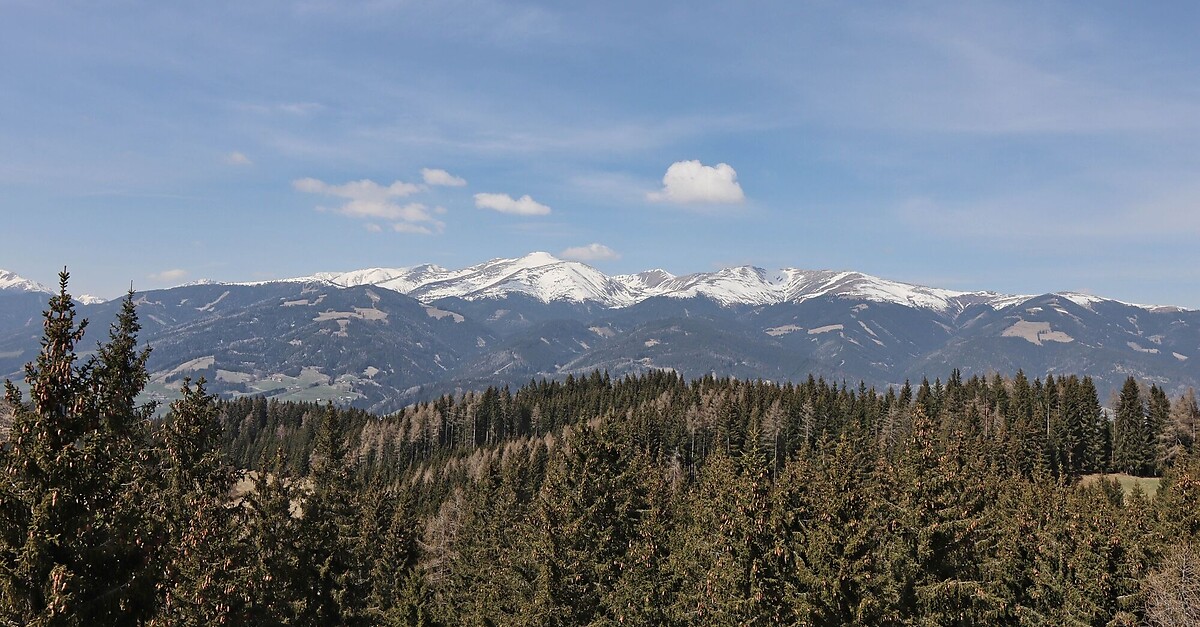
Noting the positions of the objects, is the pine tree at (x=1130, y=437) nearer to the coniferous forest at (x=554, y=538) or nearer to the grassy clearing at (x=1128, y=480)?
the grassy clearing at (x=1128, y=480)

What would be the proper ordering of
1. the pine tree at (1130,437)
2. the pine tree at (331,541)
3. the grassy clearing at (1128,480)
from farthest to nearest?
the pine tree at (1130,437)
the grassy clearing at (1128,480)
the pine tree at (331,541)

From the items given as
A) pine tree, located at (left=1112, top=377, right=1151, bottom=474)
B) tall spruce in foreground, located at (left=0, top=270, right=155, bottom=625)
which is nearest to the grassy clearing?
pine tree, located at (left=1112, top=377, right=1151, bottom=474)

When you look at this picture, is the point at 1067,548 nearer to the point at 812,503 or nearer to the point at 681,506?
the point at 812,503

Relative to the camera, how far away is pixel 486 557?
61.5 m

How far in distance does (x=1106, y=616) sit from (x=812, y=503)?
62.8 feet

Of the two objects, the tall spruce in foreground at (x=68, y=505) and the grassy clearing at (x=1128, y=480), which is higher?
the tall spruce in foreground at (x=68, y=505)

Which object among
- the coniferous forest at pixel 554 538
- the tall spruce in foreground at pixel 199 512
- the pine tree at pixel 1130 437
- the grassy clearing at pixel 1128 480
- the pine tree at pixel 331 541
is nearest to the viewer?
the coniferous forest at pixel 554 538

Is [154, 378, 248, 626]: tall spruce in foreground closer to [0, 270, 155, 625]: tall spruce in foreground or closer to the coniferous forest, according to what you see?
the coniferous forest

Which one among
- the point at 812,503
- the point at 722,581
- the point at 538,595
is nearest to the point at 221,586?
the point at 538,595

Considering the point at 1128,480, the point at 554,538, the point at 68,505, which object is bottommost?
the point at 1128,480

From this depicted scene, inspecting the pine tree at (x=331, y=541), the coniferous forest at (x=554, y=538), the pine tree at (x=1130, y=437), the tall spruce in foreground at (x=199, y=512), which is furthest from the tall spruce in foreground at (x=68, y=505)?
the pine tree at (x=1130, y=437)

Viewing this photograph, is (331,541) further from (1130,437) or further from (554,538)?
(1130,437)

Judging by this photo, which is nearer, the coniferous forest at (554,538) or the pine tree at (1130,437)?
the coniferous forest at (554,538)

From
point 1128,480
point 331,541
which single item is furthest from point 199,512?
point 1128,480
